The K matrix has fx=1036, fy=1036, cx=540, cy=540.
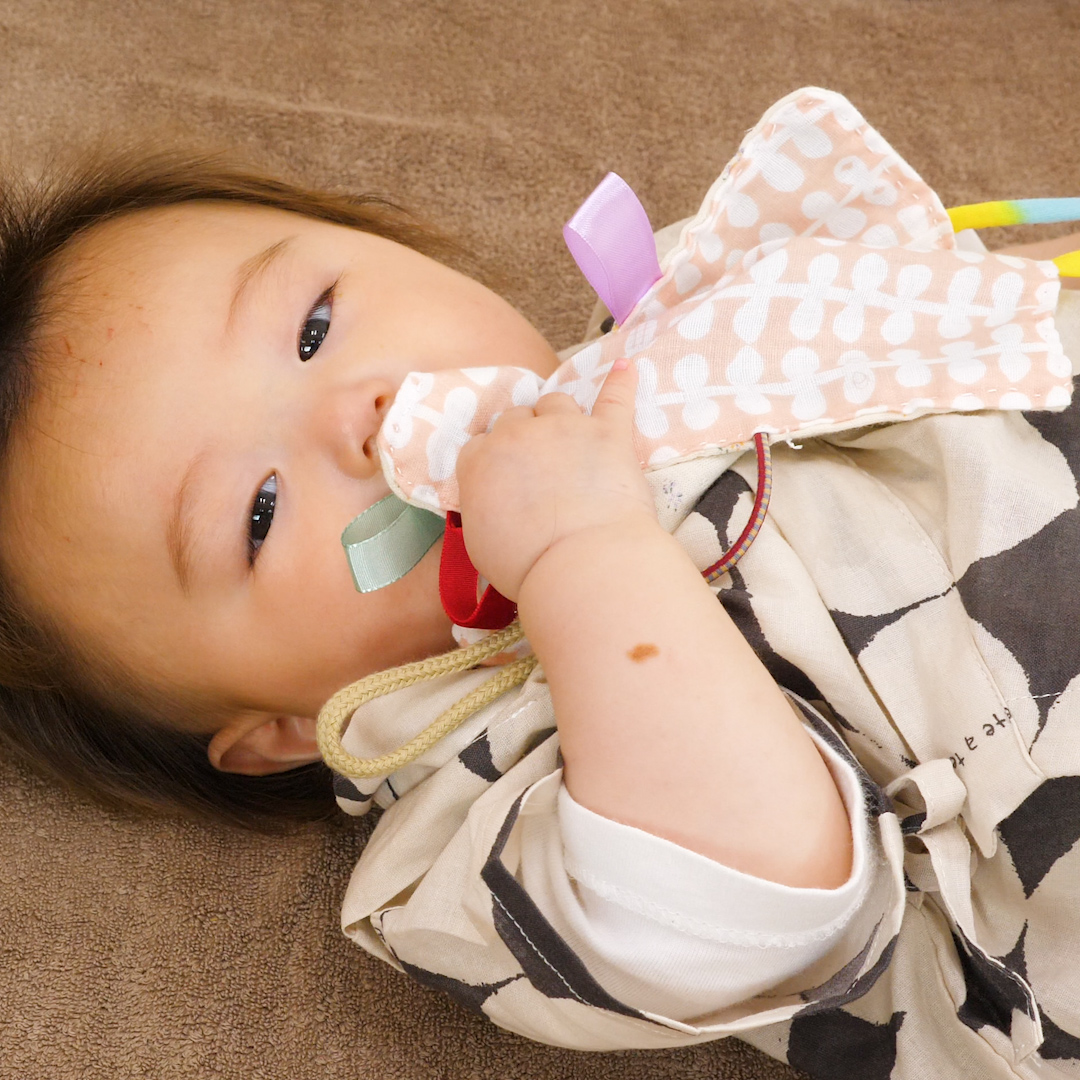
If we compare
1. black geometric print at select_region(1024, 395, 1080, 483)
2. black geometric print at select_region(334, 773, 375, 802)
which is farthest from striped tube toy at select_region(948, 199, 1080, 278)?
black geometric print at select_region(334, 773, 375, 802)

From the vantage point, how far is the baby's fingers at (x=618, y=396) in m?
0.80

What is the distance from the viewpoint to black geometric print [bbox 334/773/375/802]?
0.91 metres

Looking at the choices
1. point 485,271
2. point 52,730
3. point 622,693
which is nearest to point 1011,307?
point 622,693

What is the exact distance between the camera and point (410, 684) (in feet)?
2.79

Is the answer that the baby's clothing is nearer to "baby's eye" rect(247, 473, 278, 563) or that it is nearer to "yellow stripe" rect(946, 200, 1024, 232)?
"yellow stripe" rect(946, 200, 1024, 232)

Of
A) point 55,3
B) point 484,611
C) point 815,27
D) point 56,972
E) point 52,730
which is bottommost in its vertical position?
point 56,972

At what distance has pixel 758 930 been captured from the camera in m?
0.69

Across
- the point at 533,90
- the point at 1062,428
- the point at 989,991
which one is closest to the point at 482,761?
the point at 989,991

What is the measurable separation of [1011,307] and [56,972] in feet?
3.38

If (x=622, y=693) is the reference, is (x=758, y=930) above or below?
below

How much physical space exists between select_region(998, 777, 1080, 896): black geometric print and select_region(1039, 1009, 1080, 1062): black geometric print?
0.31ft

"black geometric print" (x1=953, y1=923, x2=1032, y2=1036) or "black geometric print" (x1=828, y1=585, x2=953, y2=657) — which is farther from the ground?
"black geometric print" (x1=828, y1=585, x2=953, y2=657)

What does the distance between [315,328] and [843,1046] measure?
2.43 ft

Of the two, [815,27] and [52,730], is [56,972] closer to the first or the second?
[52,730]
